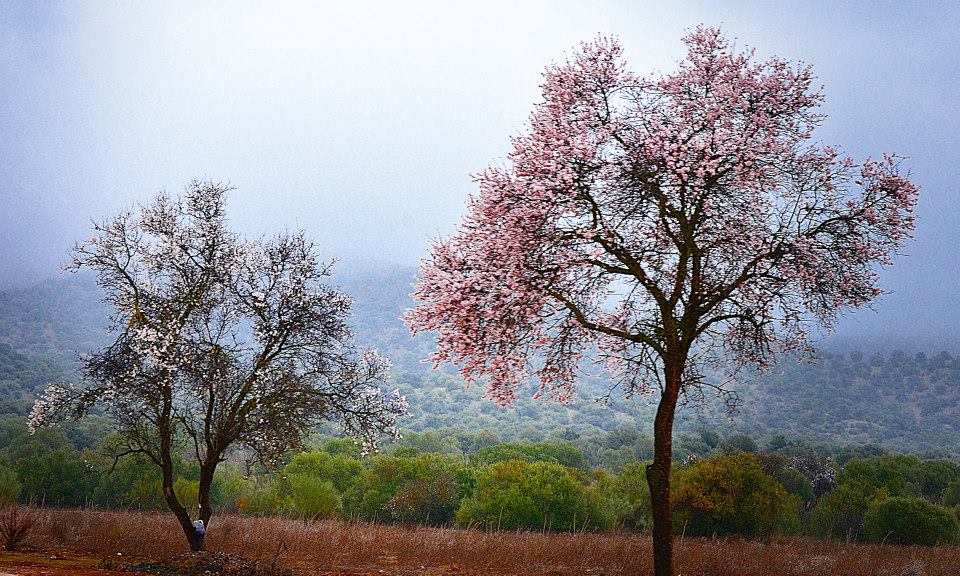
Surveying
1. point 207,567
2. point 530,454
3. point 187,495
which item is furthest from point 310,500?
point 530,454

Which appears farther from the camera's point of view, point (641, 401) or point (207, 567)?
point (641, 401)

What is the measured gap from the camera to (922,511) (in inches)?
1211

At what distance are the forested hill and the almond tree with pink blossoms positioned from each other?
273 ft

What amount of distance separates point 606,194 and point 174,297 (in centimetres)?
978

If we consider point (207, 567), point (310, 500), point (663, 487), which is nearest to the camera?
point (663, 487)

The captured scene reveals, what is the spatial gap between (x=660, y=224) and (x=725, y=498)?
15.9 meters

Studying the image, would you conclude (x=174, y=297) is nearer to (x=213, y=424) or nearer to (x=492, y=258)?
(x=213, y=424)

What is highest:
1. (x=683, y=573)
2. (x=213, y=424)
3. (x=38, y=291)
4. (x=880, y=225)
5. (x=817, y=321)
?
(x=38, y=291)

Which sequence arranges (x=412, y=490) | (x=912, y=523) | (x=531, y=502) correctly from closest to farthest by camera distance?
(x=912, y=523), (x=531, y=502), (x=412, y=490)

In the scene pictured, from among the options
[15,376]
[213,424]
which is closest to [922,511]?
[213,424]

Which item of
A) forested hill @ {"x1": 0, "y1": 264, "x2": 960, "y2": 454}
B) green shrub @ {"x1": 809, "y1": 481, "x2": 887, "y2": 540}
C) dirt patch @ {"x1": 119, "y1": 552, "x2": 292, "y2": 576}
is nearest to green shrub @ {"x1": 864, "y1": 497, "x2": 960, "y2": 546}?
green shrub @ {"x1": 809, "y1": 481, "x2": 887, "y2": 540}

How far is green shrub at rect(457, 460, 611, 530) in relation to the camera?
32938mm

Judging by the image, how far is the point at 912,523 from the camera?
99.9 ft

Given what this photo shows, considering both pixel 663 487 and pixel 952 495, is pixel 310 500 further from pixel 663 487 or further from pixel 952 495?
pixel 952 495
